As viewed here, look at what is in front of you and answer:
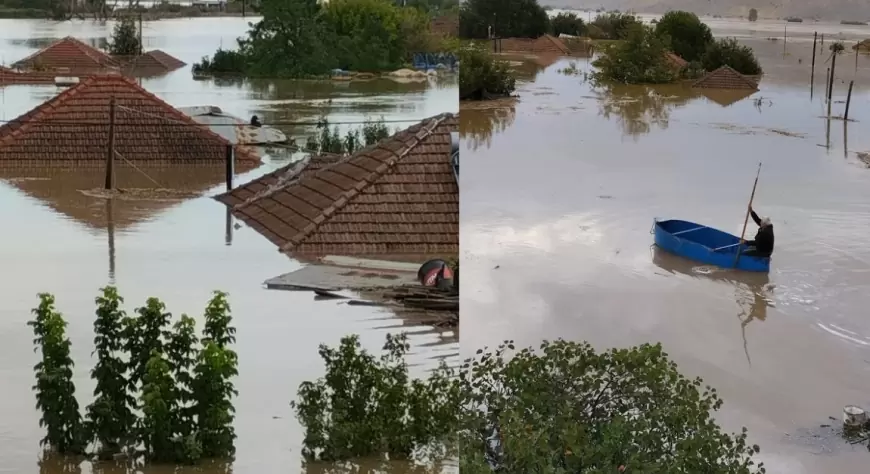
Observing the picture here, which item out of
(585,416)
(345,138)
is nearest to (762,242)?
(585,416)

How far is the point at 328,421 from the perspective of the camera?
1.74 m

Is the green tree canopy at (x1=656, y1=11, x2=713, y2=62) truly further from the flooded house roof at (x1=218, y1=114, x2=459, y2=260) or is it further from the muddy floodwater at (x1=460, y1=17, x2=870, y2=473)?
the flooded house roof at (x1=218, y1=114, x2=459, y2=260)

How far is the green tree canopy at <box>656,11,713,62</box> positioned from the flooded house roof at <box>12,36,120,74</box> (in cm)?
640

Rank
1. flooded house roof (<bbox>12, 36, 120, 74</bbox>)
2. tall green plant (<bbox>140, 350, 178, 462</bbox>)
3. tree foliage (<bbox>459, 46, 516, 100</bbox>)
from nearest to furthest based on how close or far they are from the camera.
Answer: tall green plant (<bbox>140, 350, 178, 462</bbox>) < flooded house roof (<bbox>12, 36, 120, 74</bbox>) < tree foliage (<bbox>459, 46, 516, 100</bbox>)

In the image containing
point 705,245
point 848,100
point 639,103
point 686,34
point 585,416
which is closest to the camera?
point 585,416

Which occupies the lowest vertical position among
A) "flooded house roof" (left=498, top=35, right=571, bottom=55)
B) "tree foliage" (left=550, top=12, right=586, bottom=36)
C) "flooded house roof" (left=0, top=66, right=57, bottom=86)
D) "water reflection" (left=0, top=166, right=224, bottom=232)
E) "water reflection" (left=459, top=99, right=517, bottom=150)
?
"water reflection" (left=0, top=166, right=224, bottom=232)

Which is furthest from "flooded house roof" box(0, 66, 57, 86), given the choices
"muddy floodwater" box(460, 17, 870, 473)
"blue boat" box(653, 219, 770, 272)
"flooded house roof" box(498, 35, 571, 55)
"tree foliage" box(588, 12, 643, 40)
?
"blue boat" box(653, 219, 770, 272)

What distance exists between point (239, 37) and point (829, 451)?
3.03m

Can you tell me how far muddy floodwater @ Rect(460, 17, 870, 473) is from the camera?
180 inches

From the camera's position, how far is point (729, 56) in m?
9.18

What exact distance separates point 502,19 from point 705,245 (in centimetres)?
481

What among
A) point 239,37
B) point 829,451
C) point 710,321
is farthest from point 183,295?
point 710,321

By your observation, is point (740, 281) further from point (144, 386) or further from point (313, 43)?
point (144, 386)

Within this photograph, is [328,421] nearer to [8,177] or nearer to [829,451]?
[8,177]
